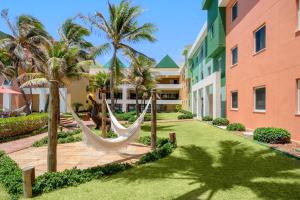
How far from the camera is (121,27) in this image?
50.5 feet

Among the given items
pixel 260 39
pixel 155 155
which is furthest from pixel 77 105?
pixel 155 155

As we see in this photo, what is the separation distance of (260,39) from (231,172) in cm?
882

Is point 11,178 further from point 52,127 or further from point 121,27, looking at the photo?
point 121,27

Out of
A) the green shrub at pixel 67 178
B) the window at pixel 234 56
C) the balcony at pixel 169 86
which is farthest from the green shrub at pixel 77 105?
the green shrub at pixel 67 178

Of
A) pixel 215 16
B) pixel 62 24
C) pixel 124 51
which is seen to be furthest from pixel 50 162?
pixel 62 24

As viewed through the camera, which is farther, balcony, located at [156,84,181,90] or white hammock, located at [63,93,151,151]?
balcony, located at [156,84,181,90]

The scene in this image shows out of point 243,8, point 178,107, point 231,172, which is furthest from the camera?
point 178,107

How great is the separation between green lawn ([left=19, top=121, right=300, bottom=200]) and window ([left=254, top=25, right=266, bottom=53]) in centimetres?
608

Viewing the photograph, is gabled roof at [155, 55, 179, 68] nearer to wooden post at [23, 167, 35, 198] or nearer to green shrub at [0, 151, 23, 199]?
green shrub at [0, 151, 23, 199]

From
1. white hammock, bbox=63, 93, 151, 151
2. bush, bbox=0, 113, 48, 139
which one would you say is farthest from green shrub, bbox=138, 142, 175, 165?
bush, bbox=0, 113, 48, 139

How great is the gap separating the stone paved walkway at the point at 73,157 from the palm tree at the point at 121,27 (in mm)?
6254

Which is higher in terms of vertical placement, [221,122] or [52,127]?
[52,127]

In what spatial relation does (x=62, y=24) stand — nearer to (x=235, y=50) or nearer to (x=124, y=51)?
(x=124, y=51)

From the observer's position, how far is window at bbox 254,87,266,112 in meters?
12.9
